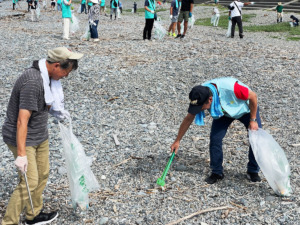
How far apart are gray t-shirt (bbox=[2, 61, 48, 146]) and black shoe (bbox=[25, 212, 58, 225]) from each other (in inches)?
33.8

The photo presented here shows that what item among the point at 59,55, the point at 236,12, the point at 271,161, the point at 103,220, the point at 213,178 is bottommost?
the point at 103,220

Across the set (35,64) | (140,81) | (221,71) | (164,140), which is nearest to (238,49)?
(221,71)

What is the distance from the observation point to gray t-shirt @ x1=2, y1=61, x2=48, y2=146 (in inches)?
112

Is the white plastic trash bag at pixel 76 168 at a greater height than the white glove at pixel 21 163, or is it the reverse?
the white glove at pixel 21 163

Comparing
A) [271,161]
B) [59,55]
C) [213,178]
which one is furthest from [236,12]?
[59,55]

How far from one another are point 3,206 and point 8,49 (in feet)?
27.0

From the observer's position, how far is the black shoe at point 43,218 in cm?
349

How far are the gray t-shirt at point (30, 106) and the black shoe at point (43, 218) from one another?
859 millimetres

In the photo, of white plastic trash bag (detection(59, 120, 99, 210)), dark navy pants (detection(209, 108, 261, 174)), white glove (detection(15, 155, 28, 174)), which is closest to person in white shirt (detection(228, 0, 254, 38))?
dark navy pants (detection(209, 108, 261, 174))

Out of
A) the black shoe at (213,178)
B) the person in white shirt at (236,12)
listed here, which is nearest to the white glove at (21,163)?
the black shoe at (213,178)

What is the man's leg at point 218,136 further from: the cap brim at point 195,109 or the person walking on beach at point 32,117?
the person walking on beach at point 32,117

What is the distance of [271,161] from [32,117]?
8.55ft

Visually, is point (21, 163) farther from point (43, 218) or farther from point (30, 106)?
point (43, 218)

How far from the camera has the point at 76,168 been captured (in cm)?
348
